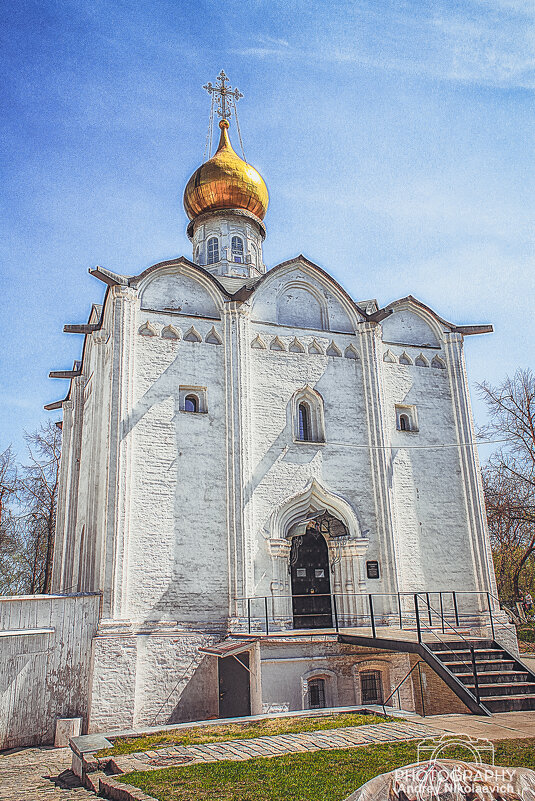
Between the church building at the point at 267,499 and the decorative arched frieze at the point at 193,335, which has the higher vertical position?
the decorative arched frieze at the point at 193,335

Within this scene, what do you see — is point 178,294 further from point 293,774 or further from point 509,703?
point 293,774

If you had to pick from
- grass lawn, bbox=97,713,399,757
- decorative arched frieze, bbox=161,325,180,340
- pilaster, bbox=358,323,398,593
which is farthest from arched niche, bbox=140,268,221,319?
grass lawn, bbox=97,713,399,757

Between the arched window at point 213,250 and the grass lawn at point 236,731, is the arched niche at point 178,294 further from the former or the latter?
the grass lawn at point 236,731

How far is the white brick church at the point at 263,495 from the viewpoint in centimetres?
1307

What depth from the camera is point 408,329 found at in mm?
18359

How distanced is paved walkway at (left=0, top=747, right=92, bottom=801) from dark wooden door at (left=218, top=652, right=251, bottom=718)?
354 cm

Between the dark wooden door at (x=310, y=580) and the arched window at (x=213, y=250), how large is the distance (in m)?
9.58

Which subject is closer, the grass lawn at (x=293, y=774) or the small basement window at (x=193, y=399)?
the grass lawn at (x=293, y=774)

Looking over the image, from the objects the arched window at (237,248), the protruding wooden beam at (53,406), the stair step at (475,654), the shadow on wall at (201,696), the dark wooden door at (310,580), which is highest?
the arched window at (237,248)

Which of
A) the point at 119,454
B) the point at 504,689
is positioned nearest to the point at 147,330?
the point at 119,454

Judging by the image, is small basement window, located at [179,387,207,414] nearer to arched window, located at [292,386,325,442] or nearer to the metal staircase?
arched window, located at [292,386,325,442]

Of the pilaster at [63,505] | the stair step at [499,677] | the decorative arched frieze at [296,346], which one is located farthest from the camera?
the pilaster at [63,505]

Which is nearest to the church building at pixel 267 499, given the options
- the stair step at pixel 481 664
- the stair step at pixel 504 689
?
the stair step at pixel 481 664

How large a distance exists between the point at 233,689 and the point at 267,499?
4193 mm
